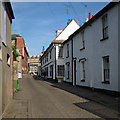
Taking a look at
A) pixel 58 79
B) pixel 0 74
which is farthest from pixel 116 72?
pixel 58 79

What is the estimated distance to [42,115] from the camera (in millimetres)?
7746

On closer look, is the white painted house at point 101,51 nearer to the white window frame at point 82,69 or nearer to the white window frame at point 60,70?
the white window frame at point 82,69

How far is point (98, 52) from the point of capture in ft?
47.9

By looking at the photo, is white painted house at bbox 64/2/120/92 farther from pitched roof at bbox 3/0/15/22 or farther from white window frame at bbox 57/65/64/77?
white window frame at bbox 57/65/64/77

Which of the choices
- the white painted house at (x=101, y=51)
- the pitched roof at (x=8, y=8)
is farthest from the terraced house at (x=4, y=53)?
the white painted house at (x=101, y=51)

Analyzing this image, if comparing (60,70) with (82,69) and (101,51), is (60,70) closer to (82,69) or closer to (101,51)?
(82,69)

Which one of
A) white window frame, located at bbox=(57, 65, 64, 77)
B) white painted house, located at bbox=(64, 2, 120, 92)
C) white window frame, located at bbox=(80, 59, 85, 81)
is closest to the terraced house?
white painted house, located at bbox=(64, 2, 120, 92)

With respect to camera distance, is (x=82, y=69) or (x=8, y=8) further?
(x=82, y=69)

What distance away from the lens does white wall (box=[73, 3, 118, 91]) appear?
12.1 m

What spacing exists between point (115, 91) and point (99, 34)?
4.76m

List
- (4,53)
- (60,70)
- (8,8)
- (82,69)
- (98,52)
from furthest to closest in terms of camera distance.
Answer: (60,70) → (82,69) → (98,52) → (8,8) → (4,53)

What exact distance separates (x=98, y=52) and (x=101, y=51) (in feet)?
1.89

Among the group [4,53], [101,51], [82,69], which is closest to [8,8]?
[4,53]

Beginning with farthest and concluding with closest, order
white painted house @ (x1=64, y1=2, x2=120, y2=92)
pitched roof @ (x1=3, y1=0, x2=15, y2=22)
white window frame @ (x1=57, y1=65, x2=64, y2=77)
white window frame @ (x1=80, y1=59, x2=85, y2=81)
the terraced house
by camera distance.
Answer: white window frame @ (x1=57, y1=65, x2=64, y2=77) → white window frame @ (x1=80, y1=59, x2=85, y2=81) → white painted house @ (x1=64, y1=2, x2=120, y2=92) → pitched roof @ (x1=3, y1=0, x2=15, y2=22) → the terraced house
